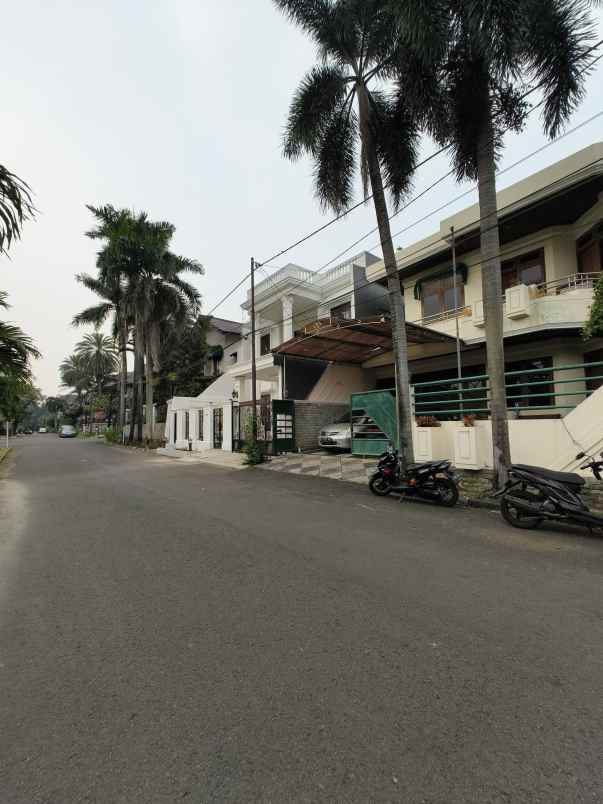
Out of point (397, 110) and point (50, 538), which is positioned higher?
point (397, 110)

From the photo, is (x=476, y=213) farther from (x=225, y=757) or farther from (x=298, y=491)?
(x=225, y=757)

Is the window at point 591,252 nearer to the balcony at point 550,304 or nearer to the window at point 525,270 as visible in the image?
the balcony at point 550,304

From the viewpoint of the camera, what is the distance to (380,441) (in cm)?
1177

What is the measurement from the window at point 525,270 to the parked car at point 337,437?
769cm

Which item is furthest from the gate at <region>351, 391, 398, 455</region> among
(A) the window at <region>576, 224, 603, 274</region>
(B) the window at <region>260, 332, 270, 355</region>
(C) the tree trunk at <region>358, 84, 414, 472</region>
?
(B) the window at <region>260, 332, 270, 355</region>

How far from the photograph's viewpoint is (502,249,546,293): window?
12695 millimetres

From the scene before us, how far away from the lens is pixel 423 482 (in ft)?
25.0

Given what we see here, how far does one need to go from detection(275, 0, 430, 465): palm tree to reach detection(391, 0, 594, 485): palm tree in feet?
2.81

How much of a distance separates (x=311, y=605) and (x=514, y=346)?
13.3 metres

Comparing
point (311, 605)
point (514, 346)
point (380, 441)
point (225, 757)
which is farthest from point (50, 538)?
point (514, 346)

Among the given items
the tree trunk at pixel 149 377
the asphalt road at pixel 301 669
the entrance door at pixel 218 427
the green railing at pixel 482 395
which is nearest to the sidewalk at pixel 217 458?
the entrance door at pixel 218 427

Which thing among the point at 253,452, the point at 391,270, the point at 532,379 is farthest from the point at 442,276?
the point at 253,452

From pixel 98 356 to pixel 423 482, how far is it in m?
53.7

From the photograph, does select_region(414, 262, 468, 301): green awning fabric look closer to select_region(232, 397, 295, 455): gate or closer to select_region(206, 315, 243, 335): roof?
select_region(232, 397, 295, 455): gate
